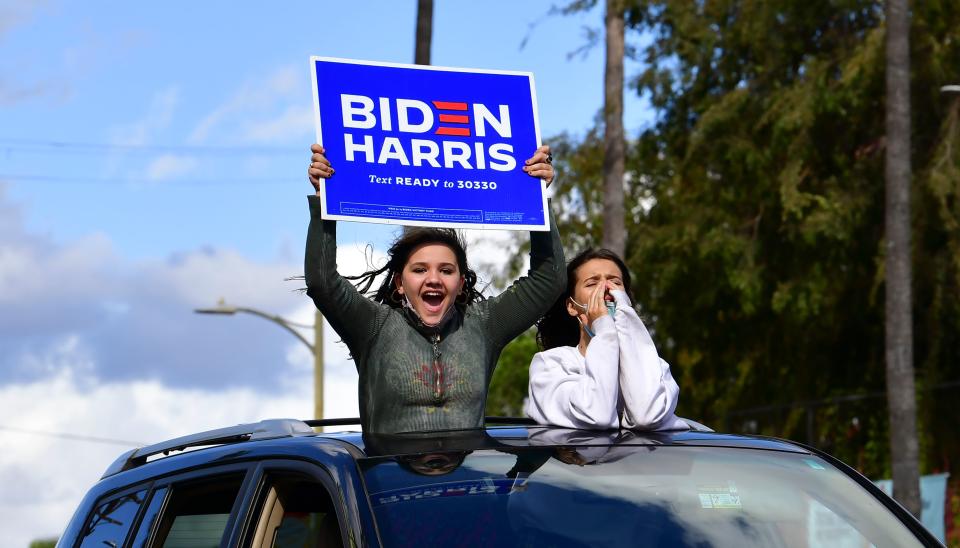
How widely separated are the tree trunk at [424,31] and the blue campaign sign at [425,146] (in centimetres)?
1243

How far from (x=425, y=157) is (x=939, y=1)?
18.5 metres

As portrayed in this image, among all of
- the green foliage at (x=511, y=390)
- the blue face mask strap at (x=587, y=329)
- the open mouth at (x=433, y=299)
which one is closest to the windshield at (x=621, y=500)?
the blue face mask strap at (x=587, y=329)

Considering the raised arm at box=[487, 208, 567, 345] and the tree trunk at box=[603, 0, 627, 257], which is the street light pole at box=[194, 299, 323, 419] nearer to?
the tree trunk at box=[603, 0, 627, 257]

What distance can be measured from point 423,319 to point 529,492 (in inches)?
56.0

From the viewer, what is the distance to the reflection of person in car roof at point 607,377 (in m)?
4.86

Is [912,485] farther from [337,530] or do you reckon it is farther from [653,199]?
[337,530]

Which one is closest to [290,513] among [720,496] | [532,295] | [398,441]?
[398,441]

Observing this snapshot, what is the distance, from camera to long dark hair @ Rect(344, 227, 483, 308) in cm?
570

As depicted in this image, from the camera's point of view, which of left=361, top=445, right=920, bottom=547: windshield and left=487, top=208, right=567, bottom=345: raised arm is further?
left=487, top=208, right=567, bottom=345: raised arm

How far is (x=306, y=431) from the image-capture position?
471 cm

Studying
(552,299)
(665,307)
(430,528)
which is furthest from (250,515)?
(665,307)

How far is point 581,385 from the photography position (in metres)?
4.93

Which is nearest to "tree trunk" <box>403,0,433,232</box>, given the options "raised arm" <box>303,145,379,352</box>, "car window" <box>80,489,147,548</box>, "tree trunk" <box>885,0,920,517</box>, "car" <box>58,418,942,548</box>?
"tree trunk" <box>885,0,920,517</box>

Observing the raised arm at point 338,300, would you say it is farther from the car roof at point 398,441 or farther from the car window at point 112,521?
the car window at point 112,521
